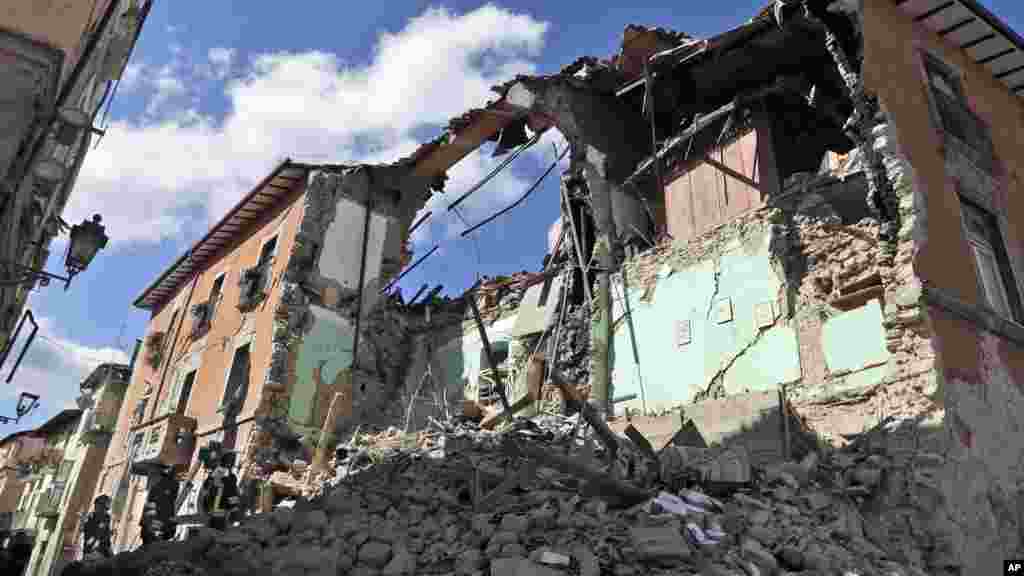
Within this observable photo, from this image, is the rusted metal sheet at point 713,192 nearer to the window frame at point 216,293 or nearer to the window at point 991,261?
the window at point 991,261

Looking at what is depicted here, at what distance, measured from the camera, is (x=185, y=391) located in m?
17.2

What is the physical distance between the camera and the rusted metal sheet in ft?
35.7

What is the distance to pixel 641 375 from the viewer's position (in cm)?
1110

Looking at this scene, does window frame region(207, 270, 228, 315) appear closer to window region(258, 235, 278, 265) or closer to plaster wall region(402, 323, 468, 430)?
window region(258, 235, 278, 265)

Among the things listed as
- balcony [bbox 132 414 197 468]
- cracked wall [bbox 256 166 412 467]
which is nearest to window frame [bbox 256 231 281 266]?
cracked wall [bbox 256 166 412 467]

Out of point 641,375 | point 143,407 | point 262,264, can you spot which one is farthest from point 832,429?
point 143,407

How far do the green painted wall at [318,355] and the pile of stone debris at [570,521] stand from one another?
7253mm

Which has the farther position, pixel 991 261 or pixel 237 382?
pixel 237 382

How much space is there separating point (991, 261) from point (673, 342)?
4.52m

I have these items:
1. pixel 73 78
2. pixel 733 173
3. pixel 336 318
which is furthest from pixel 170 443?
pixel 733 173

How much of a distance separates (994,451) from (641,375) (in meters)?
4.79

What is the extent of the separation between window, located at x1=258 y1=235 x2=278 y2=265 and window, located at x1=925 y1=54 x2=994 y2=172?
13620mm

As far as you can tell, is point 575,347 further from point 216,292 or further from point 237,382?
point 216,292

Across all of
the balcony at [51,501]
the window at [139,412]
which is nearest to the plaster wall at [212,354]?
the window at [139,412]
